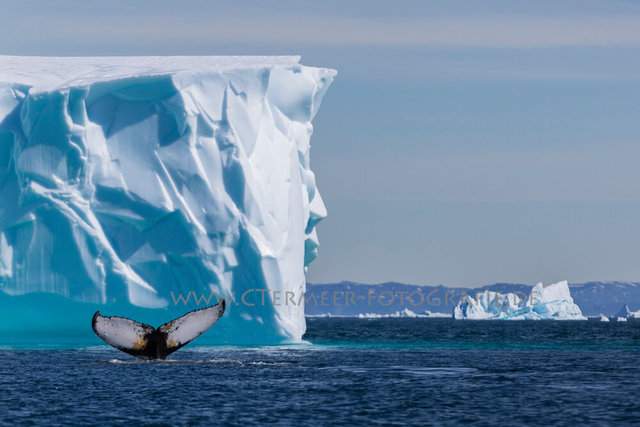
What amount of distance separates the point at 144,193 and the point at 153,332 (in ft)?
25.6

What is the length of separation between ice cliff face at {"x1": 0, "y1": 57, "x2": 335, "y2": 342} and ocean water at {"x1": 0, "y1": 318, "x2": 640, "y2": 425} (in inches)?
97.6

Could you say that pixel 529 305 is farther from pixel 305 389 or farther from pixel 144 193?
pixel 305 389

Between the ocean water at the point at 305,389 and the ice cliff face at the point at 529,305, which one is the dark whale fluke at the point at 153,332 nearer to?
the ocean water at the point at 305,389

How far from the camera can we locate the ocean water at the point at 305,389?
20.7 metres

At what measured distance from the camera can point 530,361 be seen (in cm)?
3638

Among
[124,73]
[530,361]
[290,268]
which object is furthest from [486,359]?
[124,73]

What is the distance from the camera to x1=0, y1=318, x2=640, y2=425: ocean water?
20.7 m

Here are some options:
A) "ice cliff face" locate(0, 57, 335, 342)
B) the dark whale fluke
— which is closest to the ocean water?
the dark whale fluke

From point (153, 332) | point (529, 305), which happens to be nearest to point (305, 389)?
point (153, 332)

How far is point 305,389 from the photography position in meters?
25.2

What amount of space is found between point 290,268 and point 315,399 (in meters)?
17.1

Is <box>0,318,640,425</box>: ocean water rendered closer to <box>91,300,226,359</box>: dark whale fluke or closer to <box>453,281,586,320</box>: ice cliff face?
<box>91,300,226,359</box>: dark whale fluke

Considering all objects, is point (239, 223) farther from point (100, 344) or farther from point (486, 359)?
point (486, 359)

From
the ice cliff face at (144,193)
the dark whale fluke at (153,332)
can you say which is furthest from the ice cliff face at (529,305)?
the dark whale fluke at (153,332)
